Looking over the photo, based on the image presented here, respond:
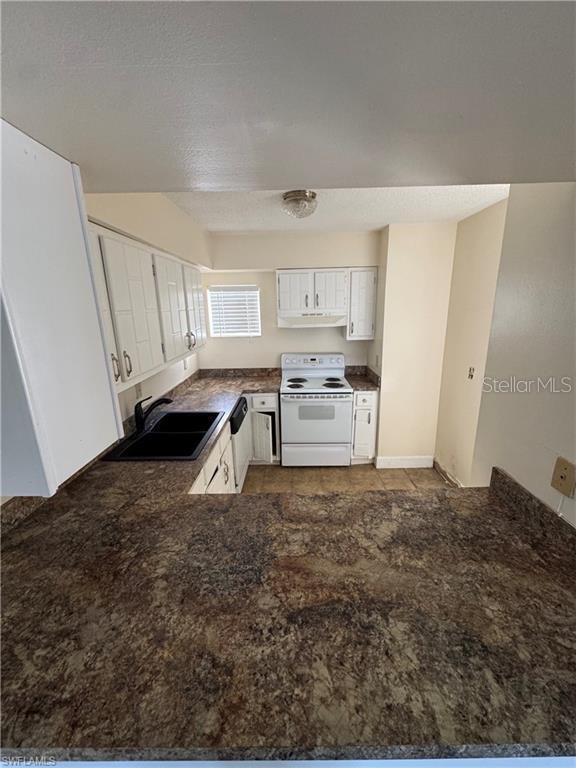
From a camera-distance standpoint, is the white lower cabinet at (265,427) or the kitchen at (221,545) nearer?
the kitchen at (221,545)

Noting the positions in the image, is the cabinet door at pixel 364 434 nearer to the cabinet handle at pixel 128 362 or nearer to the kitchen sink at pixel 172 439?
the kitchen sink at pixel 172 439

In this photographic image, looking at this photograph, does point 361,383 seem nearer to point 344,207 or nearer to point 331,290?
point 331,290

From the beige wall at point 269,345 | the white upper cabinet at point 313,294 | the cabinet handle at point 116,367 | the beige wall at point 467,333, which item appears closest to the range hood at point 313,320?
the white upper cabinet at point 313,294

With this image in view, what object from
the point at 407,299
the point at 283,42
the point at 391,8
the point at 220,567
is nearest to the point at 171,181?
the point at 283,42

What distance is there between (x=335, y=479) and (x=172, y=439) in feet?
6.07

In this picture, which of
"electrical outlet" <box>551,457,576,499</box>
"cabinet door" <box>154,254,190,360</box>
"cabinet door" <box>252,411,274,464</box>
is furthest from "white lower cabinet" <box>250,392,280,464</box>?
"electrical outlet" <box>551,457,576,499</box>

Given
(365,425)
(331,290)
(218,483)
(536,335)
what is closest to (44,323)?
(536,335)

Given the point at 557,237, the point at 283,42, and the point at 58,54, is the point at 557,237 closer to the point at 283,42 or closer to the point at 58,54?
the point at 283,42

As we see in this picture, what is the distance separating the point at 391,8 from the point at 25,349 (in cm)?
A: 90

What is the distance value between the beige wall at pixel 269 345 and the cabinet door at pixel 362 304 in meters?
0.33

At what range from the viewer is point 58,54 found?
1.62ft

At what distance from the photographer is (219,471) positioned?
6.72 feet

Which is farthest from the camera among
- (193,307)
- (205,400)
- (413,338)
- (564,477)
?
(413,338)

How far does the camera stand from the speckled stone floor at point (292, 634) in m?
0.51
